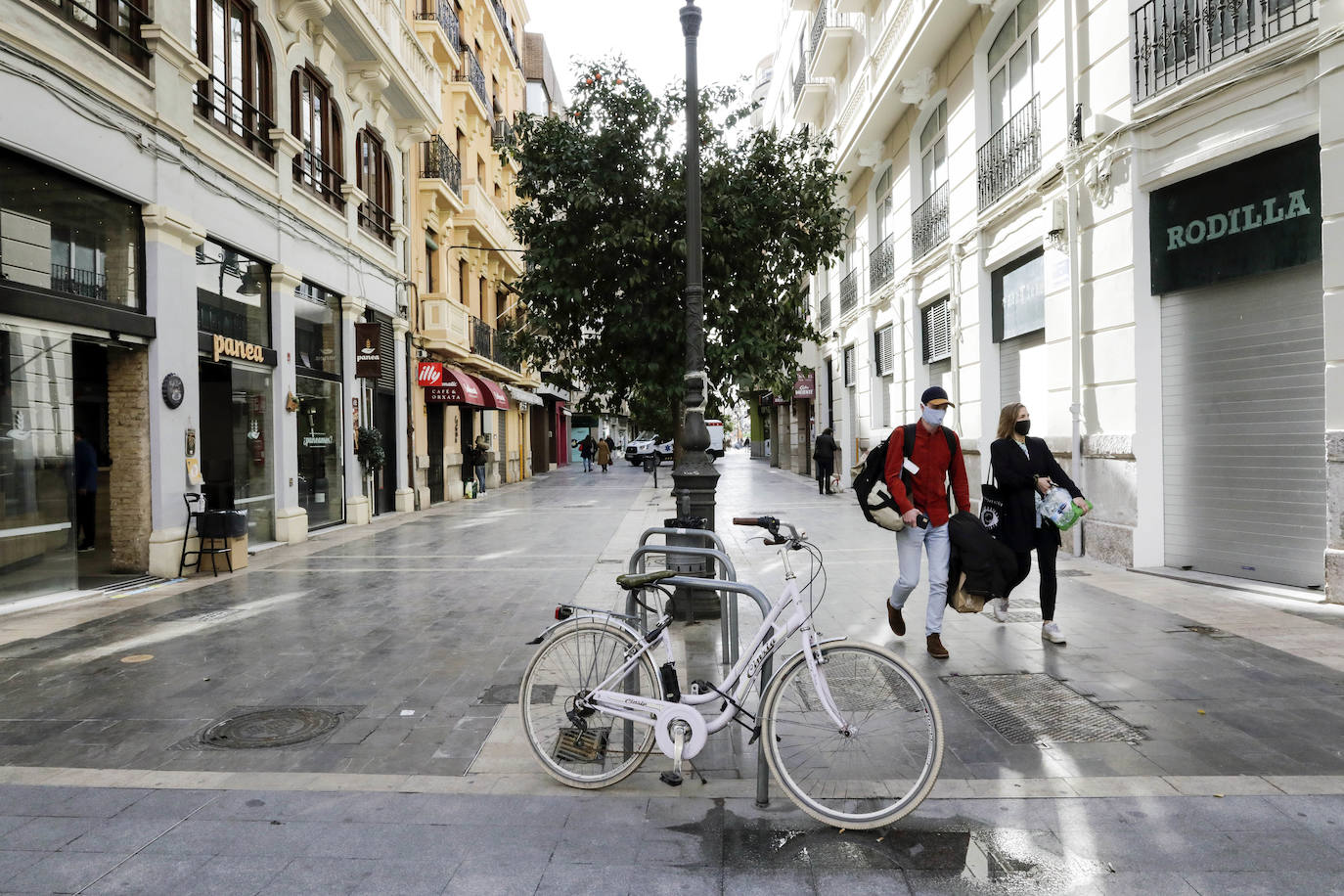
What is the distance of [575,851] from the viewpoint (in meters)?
3.16

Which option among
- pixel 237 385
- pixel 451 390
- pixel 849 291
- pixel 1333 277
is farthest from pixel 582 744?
pixel 849 291

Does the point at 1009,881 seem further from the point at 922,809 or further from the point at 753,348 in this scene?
the point at 753,348

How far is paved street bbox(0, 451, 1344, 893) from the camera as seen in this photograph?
302cm

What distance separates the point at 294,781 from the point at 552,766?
118 cm

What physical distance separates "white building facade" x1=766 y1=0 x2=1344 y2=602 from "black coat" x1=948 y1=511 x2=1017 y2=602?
3801mm

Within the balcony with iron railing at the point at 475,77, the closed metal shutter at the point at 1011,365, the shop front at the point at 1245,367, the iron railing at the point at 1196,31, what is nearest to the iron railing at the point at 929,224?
the closed metal shutter at the point at 1011,365

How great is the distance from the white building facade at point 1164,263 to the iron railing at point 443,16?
1258 centimetres

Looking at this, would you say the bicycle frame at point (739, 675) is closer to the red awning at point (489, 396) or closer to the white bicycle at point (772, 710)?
the white bicycle at point (772, 710)

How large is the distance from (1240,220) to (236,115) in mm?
12518

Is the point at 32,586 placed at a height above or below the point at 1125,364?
below

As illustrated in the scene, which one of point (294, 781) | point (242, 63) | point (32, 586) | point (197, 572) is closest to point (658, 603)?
point (294, 781)

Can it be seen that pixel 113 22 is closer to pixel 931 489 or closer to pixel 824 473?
pixel 931 489

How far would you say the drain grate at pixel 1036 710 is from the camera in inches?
170

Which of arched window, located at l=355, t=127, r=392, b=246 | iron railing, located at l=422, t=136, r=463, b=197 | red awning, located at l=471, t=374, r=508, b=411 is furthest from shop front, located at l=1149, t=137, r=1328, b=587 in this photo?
red awning, located at l=471, t=374, r=508, b=411
